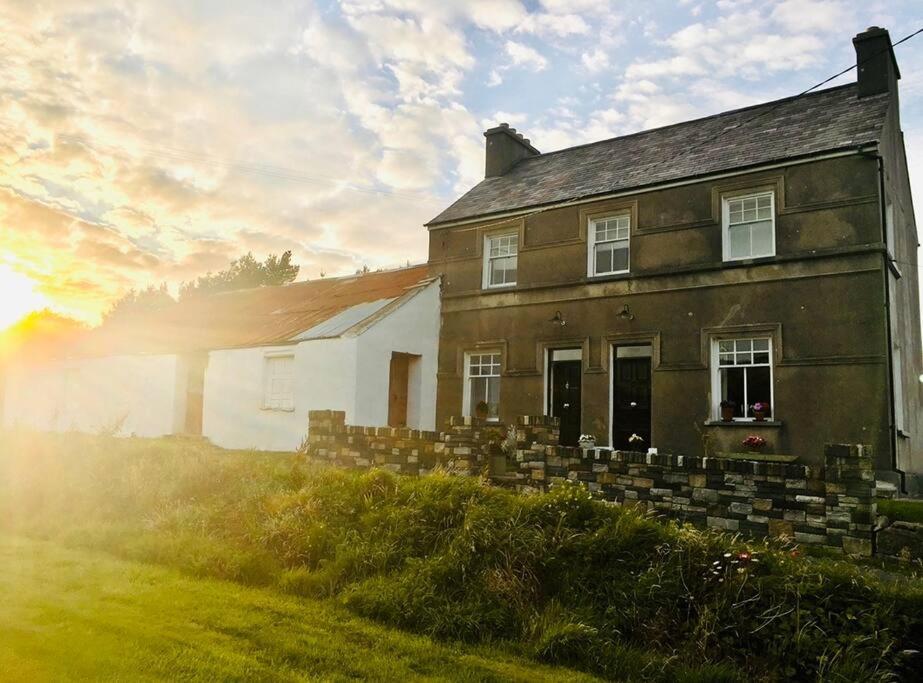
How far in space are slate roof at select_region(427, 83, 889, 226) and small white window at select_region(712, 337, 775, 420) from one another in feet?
12.7

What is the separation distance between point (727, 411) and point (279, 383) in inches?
477

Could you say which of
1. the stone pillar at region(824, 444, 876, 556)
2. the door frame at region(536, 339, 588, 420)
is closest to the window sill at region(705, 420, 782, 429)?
the door frame at region(536, 339, 588, 420)

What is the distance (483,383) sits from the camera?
19.5 meters

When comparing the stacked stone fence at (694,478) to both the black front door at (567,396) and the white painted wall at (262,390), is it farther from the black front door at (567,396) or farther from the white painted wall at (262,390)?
the white painted wall at (262,390)

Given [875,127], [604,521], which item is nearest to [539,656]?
[604,521]

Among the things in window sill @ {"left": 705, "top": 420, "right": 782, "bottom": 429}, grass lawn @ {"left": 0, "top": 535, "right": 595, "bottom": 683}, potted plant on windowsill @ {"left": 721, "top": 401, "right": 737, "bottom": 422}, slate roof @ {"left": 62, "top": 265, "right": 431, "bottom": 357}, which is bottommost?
grass lawn @ {"left": 0, "top": 535, "right": 595, "bottom": 683}

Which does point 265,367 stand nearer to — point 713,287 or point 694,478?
point 713,287

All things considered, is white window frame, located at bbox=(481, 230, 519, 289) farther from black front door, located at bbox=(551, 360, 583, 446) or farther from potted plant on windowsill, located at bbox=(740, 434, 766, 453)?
potted plant on windowsill, located at bbox=(740, 434, 766, 453)

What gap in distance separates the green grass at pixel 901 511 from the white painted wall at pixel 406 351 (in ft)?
37.8

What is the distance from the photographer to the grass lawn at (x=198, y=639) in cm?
497

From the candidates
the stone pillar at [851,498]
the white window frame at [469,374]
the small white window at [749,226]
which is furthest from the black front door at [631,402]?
the stone pillar at [851,498]

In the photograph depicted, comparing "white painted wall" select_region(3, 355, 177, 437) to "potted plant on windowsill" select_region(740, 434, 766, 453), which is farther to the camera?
"white painted wall" select_region(3, 355, 177, 437)

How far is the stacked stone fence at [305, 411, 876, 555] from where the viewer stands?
25.9ft

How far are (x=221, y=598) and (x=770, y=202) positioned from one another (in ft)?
43.9
